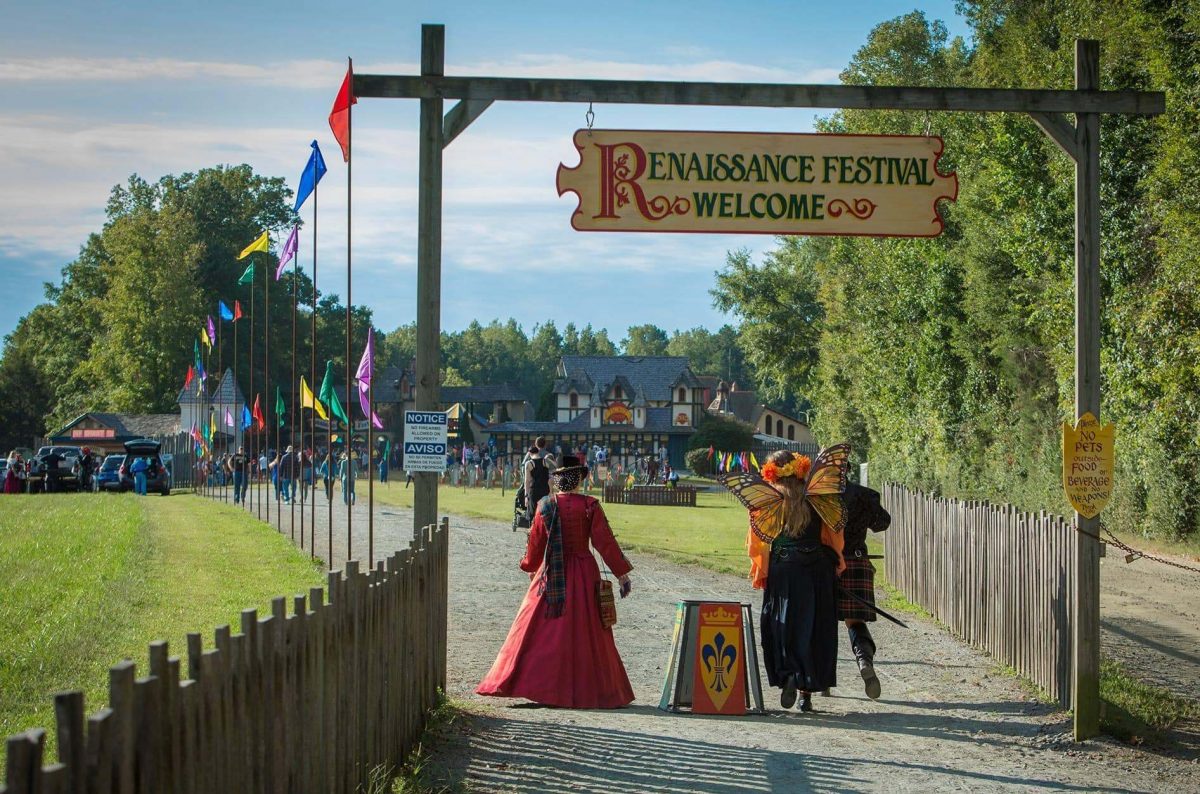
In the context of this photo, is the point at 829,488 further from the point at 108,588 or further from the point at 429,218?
the point at 108,588

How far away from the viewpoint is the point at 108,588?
690 inches

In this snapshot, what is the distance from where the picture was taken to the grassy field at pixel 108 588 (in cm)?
1132

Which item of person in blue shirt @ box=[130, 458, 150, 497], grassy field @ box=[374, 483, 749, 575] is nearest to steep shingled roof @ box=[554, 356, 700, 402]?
grassy field @ box=[374, 483, 749, 575]

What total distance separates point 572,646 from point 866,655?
247cm

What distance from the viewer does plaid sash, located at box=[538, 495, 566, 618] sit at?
9.91 metres

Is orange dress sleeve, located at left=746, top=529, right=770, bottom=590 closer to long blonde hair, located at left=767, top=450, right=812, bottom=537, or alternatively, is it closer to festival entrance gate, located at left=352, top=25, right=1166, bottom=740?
long blonde hair, located at left=767, top=450, right=812, bottom=537

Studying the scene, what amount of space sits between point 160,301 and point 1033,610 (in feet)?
271

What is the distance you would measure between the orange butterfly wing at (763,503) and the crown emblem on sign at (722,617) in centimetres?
69

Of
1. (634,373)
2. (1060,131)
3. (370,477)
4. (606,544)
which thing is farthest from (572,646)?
(634,373)

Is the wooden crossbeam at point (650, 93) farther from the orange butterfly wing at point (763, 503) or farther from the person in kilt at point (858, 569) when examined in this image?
the person in kilt at point (858, 569)

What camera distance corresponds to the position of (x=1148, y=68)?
24.9 meters

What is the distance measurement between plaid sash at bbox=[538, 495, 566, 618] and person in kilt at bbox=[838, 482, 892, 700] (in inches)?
92.9

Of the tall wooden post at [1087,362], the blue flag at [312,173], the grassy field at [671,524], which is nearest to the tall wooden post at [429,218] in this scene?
the tall wooden post at [1087,362]

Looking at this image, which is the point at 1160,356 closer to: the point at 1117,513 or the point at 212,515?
the point at 1117,513
